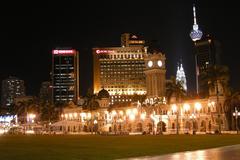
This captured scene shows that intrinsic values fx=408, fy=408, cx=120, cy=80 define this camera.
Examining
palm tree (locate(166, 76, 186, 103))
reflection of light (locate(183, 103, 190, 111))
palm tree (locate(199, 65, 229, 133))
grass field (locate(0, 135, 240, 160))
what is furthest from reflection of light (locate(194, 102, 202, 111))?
grass field (locate(0, 135, 240, 160))

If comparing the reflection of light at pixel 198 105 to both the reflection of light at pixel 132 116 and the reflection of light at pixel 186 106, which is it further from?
the reflection of light at pixel 132 116

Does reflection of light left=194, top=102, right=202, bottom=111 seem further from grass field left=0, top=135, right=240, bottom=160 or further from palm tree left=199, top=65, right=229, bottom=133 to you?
grass field left=0, top=135, right=240, bottom=160

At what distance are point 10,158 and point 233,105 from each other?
97.1 metres

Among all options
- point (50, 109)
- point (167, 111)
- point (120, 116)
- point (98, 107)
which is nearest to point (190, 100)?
point (167, 111)

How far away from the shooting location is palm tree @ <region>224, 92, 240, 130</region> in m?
121

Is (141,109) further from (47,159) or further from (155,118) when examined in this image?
(47,159)

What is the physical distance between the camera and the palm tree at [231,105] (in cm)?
12059

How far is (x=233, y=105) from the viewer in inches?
4803

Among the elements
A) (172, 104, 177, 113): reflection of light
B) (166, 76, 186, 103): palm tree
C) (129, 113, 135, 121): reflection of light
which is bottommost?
(129, 113, 135, 121): reflection of light

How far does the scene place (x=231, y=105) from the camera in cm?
12269

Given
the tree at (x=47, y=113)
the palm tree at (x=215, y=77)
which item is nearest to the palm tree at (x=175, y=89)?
the palm tree at (x=215, y=77)

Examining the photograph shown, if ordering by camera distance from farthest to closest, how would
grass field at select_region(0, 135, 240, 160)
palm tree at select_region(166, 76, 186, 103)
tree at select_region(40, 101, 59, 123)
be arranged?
1. tree at select_region(40, 101, 59, 123)
2. palm tree at select_region(166, 76, 186, 103)
3. grass field at select_region(0, 135, 240, 160)

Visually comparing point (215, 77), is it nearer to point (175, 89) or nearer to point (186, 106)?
point (175, 89)

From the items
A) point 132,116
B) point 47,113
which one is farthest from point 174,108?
point 47,113
